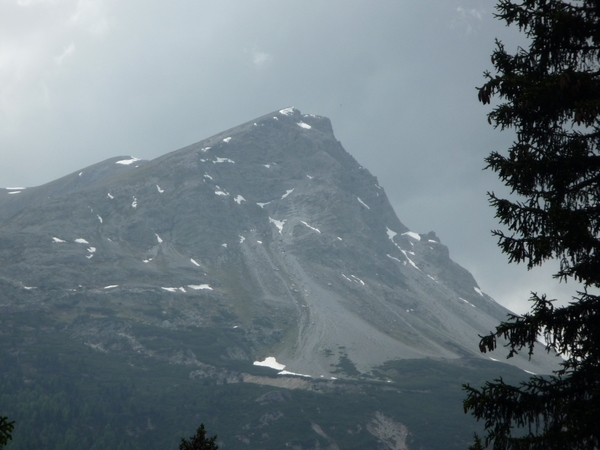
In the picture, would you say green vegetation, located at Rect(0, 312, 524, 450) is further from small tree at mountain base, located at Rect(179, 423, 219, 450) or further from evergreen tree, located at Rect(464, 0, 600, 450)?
evergreen tree, located at Rect(464, 0, 600, 450)

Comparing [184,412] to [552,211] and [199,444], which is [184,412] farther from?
[552,211]

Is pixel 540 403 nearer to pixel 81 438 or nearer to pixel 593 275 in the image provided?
pixel 593 275

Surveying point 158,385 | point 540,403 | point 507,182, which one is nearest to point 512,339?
point 540,403

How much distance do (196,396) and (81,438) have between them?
45812 millimetres

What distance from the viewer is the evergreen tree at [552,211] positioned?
11.1 meters

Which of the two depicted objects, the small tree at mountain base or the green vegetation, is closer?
the small tree at mountain base

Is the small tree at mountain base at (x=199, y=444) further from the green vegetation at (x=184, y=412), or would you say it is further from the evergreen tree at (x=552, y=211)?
the green vegetation at (x=184, y=412)

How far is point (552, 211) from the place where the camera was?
36.8 ft

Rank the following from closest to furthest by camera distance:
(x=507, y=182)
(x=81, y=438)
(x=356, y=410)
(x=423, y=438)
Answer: (x=507, y=182) → (x=81, y=438) → (x=423, y=438) → (x=356, y=410)

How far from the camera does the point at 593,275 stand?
1181 cm

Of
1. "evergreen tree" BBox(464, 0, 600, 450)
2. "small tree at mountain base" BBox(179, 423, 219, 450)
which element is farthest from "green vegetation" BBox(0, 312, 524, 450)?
"evergreen tree" BBox(464, 0, 600, 450)

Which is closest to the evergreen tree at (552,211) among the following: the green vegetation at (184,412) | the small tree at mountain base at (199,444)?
the small tree at mountain base at (199,444)

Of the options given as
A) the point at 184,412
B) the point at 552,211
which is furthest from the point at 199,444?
the point at 184,412

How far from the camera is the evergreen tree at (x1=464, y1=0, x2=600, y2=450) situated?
11.1m
